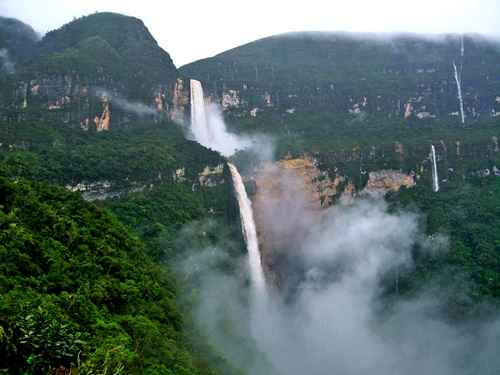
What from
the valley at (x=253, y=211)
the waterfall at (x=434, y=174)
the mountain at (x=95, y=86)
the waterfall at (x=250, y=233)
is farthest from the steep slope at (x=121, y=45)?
the waterfall at (x=434, y=174)

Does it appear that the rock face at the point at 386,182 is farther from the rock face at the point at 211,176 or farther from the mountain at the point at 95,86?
the mountain at the point at 95,86

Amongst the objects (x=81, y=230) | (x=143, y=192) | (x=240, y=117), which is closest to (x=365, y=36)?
(x=240, y=117)

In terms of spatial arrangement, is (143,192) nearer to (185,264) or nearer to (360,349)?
(185,264)

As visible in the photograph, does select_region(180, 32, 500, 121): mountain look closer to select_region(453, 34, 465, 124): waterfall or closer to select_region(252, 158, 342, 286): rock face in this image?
select_region(453, 34, 465, 124): waterfall

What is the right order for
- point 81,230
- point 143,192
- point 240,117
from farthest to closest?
1. point 240,117
2. point 143,192
3. point 81,230

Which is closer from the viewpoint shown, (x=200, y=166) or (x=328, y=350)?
(x=328, y=350)

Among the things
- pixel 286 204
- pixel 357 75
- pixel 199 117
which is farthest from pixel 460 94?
pixel 286 204

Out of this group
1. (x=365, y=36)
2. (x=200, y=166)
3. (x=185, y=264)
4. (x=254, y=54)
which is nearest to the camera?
(x=185, y=264)

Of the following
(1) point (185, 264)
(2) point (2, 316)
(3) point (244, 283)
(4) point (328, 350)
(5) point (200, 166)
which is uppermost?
(2) point (2, 316)
